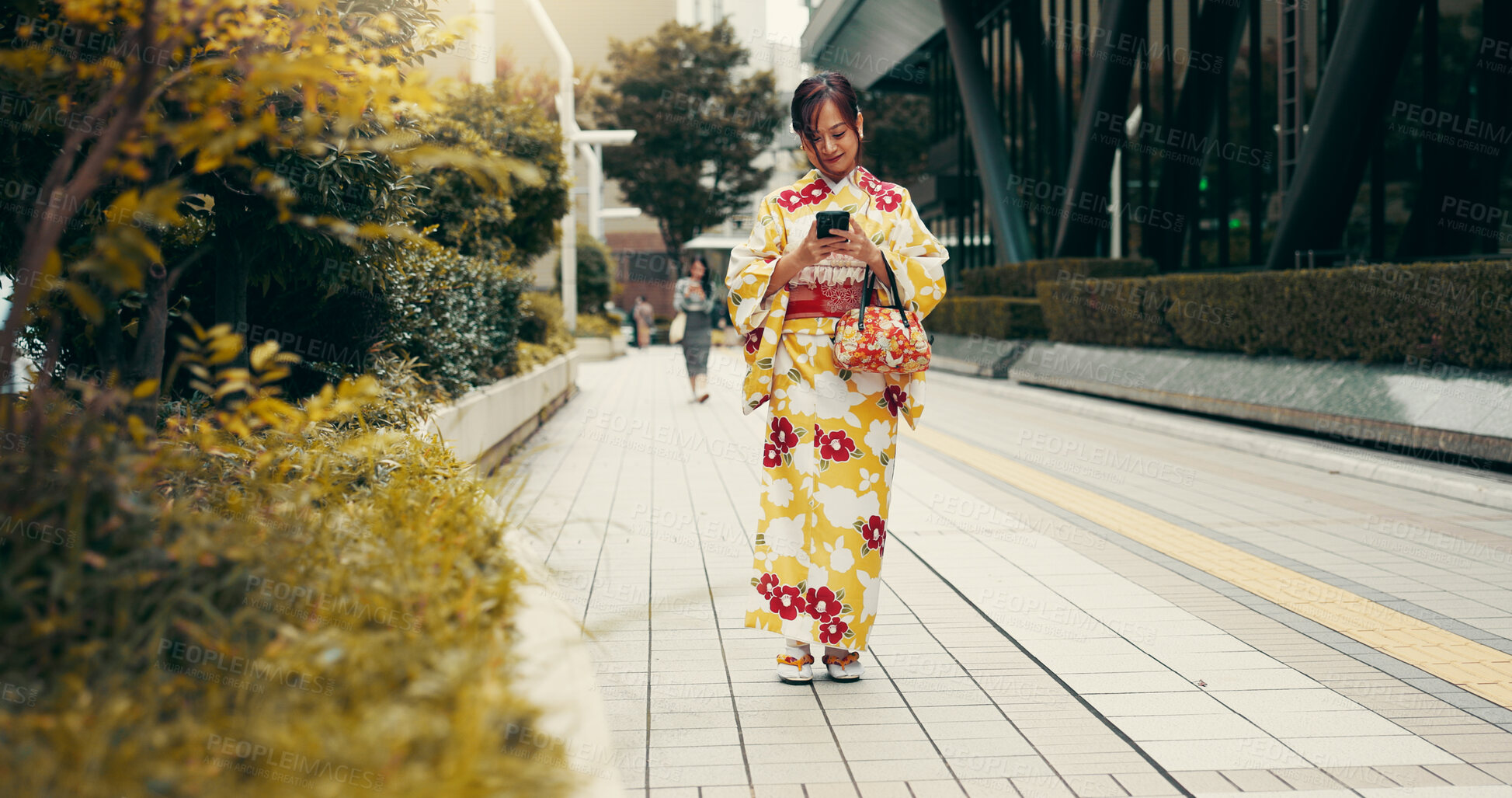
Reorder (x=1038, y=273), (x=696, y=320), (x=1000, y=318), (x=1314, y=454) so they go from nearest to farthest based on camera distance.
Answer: (x=1314, y=454) → (x=696, y=320) → (x=1038, y=273) → (x=1000, y=318)

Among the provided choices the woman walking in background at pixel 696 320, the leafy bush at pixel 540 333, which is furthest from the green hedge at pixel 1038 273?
the leafy bush at pixel 540 333

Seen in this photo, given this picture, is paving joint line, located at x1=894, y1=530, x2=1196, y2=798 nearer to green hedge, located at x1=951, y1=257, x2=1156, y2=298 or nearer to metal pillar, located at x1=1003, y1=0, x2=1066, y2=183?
green hedge, located at x1=951, y1=257, x2=1156, y2=298

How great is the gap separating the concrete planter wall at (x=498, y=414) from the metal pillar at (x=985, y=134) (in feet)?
32.3

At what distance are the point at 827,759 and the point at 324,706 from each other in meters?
1.73

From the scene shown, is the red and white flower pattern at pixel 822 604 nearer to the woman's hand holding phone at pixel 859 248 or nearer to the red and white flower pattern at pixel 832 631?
the red and white flower pattern at pixel 832 631

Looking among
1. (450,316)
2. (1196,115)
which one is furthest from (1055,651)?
(1196,115)

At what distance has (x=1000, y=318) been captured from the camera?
61.2 ft

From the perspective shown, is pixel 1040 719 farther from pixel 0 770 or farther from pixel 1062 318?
pixel 1062 318

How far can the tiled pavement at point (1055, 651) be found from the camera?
3.11 metres

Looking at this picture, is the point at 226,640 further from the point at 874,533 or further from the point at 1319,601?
the point at 1319,601

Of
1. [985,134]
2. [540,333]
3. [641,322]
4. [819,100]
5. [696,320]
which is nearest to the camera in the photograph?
[819,100]

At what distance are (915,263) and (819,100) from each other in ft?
2.08

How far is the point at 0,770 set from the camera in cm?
156

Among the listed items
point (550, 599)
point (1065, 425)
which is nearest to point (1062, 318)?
point (1065, 425)
